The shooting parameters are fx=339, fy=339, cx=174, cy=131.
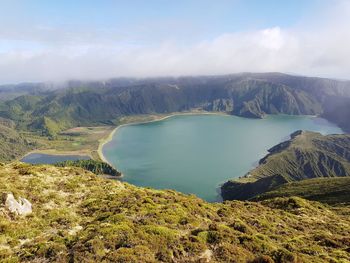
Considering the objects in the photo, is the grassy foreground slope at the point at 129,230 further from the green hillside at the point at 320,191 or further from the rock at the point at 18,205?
the green hillside at the point at 320,191

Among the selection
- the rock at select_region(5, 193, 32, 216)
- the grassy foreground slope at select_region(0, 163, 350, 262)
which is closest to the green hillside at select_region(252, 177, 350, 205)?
the grassy foreground slope at select_region(0, 163, 350, 262)

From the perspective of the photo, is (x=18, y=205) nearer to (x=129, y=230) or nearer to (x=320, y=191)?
(x=129, y=230)

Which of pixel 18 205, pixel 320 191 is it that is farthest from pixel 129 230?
pixel 320 191

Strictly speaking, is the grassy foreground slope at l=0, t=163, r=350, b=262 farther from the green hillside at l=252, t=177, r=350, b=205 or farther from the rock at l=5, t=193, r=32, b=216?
the green hillside at l=252, t=177, r=350, b=205

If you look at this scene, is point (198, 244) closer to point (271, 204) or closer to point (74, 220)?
point (74, 220)

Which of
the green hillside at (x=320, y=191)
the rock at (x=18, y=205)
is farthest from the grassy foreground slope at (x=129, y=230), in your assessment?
the green hillside at (x=320, y=191)

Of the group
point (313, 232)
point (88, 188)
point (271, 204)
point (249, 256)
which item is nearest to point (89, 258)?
point (249, 256)
